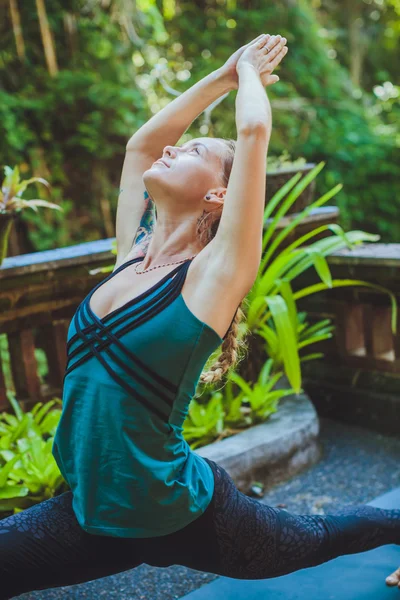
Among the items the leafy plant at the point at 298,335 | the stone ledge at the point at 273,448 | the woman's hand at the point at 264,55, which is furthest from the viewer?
the leafy plant at the point at 298,335

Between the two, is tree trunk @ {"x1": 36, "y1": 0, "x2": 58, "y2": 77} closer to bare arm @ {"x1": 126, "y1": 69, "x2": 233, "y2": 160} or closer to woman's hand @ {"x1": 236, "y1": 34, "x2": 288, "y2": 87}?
bare arm @ {"x1": 126, "y1": 69, "x2": 233, "y2": 160}

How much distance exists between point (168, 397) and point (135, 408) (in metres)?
0.07

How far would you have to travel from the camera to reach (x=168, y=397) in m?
1.39

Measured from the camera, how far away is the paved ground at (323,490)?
227cm

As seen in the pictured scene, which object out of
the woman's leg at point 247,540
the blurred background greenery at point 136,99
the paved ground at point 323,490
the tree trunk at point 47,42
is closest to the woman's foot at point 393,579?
the woman's leg at point 247,540

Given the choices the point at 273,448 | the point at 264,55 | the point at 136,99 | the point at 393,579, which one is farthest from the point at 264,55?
the point at 136,99

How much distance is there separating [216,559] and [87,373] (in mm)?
565

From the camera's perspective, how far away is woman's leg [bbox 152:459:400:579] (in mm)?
1542

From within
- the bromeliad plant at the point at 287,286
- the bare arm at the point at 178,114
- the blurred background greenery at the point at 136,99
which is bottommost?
the bromeliad plant at the point at 287,286

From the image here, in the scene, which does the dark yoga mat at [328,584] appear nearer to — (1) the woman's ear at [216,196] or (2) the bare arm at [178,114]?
(1) the woman's ear at [216,196]

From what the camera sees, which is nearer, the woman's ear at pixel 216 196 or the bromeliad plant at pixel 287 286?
the woman's ear at pixel 216 196

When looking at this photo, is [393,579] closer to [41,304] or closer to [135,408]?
[135,408]

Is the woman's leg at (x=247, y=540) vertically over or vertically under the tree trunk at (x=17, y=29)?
under

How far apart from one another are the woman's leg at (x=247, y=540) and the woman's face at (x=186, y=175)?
0.67 metres
